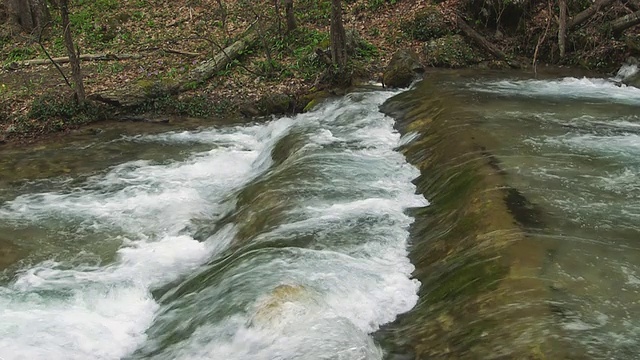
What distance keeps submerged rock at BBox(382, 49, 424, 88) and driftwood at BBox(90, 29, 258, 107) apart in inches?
196

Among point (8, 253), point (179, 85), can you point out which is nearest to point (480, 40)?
point (179, 85)

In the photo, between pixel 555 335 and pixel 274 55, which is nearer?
pixel 555 335

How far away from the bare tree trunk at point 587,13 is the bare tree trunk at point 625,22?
599 mm

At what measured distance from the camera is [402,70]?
50.4 ft

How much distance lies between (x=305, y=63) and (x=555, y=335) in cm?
1363

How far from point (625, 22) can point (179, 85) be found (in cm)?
1228

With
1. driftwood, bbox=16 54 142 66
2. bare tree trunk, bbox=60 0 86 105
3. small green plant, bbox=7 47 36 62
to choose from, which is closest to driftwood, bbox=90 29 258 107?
bare tree trunk, bbox=60 0 86 105

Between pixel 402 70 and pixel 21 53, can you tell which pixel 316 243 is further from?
pixel 21 53

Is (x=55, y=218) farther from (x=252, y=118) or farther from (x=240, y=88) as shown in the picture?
(x=240, y=88)

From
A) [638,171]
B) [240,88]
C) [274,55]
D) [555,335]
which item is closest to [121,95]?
[240,88]

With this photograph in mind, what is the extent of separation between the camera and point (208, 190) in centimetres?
1085

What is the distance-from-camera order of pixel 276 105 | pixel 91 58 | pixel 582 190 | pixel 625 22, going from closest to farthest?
pixel 582 190
pixel 276 105
pixel 625 22
pixel 91 58

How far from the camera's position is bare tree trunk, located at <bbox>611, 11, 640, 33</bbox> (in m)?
15.6

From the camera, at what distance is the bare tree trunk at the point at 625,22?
15586mm
